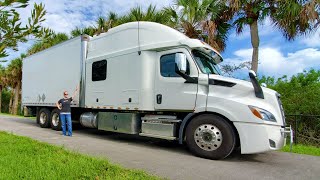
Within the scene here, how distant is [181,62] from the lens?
23.5 ft

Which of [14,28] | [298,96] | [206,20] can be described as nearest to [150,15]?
[206,20]

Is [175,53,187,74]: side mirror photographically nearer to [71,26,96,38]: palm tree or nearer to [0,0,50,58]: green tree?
[0,0,50,58]: green tree

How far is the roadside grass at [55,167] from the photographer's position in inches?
177

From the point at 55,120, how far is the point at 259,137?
8.69 m

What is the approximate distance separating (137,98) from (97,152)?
2.03 m

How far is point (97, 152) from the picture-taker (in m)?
7.00

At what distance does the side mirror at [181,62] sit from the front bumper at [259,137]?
1804 mm

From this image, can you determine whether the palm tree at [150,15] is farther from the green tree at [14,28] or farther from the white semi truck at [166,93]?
the green tree at [14,28]

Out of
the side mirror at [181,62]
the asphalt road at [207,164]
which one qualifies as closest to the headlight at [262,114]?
the asphalt road at [207,164]

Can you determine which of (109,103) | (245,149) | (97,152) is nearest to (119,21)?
(109,103)

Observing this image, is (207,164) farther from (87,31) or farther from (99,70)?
(87,31)

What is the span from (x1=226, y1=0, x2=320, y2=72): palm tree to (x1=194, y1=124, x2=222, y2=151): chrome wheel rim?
→ 7.54 metres

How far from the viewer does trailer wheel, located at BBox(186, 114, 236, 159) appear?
6.54 m

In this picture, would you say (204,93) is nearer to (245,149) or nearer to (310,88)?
(245,149)
